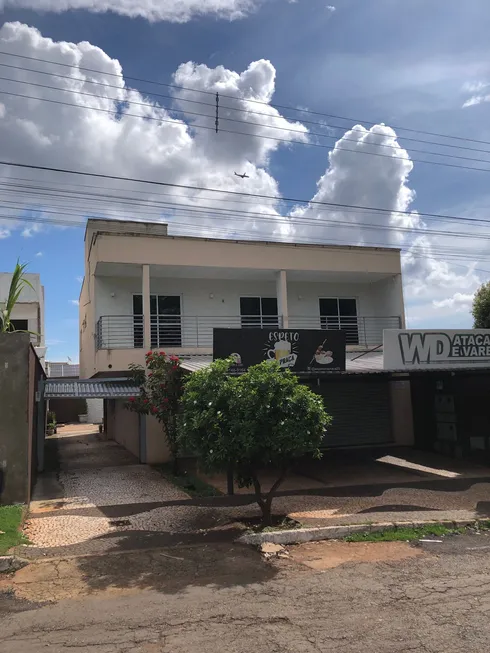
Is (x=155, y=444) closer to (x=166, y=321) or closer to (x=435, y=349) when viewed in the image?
(x=166, y=321)

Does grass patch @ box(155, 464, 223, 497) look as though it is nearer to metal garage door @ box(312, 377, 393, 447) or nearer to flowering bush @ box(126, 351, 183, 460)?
flowering bush @ box(126, 351, 183, 460)

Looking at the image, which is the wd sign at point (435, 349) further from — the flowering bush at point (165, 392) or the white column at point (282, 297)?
the flowering bush at point (165, 392)

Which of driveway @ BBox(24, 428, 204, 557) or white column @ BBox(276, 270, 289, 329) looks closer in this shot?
driveway @ BBox(24, 428, 204, 557)

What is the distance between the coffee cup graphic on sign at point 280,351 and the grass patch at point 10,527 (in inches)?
257

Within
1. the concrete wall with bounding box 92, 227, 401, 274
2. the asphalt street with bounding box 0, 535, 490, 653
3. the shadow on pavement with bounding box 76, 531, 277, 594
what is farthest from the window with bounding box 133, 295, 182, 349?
the asphalt street with bounding box 0, 535, 490, 653

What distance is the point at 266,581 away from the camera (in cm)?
584

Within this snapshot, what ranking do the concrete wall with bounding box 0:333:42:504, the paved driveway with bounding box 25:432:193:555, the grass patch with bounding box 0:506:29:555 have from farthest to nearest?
the concrete wall with bounding box 0:333:42:504 < the paved driveway with bounding box 25:432:193:555 < the grass patch with bounding box 0:506:29:555

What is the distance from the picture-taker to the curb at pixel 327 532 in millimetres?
7383

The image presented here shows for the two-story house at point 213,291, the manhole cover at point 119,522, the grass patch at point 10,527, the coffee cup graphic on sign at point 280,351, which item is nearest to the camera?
the grass patch at point 10,527

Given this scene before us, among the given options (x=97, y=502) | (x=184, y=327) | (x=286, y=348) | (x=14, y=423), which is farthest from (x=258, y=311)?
(x=14, y=423)

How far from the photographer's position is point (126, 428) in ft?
66.8

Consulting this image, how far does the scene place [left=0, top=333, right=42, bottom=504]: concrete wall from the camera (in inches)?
364

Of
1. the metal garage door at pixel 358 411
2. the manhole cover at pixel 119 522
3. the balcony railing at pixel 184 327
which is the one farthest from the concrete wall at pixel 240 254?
the manhole cover at pixel 119 522

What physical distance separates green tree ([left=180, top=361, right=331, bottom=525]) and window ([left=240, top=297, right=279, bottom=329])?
10685 mm
